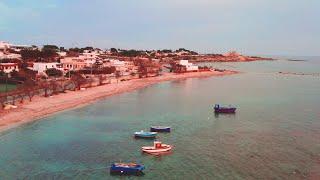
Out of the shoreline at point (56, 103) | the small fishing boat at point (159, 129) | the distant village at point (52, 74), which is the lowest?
the small fishing boat at point (159, 129)

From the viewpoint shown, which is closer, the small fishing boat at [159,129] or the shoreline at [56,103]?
the small fishing boat at [159,129]

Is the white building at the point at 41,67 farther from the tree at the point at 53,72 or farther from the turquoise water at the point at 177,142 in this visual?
the turquoise water at the point at 177,142

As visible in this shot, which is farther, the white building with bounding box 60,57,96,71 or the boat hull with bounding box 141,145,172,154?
the white building with bounding box 60,57,96,71

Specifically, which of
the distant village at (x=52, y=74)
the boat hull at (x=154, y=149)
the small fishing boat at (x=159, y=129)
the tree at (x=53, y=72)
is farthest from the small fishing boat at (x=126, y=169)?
the tree at (x=53, y=72)

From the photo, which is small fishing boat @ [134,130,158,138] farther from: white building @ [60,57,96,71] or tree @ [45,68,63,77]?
white building @ [60,57,96,71]

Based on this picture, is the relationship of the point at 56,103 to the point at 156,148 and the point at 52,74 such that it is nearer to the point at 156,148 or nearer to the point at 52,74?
the point at 156,148

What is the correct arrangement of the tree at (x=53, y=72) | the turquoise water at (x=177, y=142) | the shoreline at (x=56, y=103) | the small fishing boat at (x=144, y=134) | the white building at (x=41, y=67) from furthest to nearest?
Result: the white building at (x=41, y=67), the tree at (x=53, y=72), the shoreline at (x=56, y=103), the small fishing boat at (x=144, y=134), the turquoise water at (x=177, y=142)

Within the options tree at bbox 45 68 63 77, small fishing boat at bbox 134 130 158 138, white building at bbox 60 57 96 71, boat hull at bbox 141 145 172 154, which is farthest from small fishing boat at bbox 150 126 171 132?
white building at bbox 60 57 96 71

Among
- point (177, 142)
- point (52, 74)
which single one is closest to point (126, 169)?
point (177, 142)

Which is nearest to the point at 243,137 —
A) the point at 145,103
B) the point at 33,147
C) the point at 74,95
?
the point at 33,147

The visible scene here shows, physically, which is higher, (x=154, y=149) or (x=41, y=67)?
(x=41, y=67)
